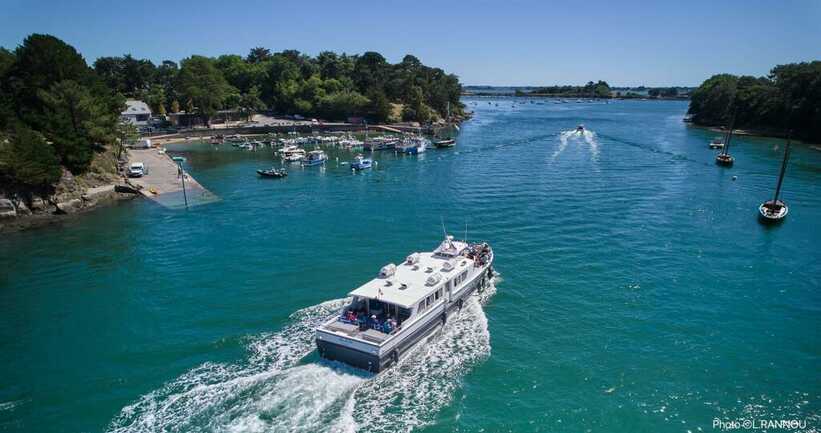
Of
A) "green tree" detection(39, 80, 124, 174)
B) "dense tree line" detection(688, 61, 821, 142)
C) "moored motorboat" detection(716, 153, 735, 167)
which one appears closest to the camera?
"green tree" detection(39, 80, 124, 174)

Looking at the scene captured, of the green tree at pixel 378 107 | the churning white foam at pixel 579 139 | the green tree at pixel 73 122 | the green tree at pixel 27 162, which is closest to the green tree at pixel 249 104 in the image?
the green tree at pixel 378 107

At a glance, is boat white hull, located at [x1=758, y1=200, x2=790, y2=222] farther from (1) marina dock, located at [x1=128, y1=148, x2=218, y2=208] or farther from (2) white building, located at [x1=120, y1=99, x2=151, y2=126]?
(2) white building, located at [x1=120, y1=99, x2=151, y2=126]

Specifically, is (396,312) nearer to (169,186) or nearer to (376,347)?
(376,347)

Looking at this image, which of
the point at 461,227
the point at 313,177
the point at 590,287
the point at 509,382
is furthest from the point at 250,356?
the point at 313,177

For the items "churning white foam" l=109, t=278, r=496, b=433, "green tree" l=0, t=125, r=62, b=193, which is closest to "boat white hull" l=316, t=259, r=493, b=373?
"churning white foam" l=109, t=278, r=496, b=433

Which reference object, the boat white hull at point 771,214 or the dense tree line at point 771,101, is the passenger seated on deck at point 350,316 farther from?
the dense tree line at point 771,101

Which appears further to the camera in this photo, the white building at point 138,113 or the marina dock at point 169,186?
the white building at point 138,113

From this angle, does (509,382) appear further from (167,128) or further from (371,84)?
(371,84)
